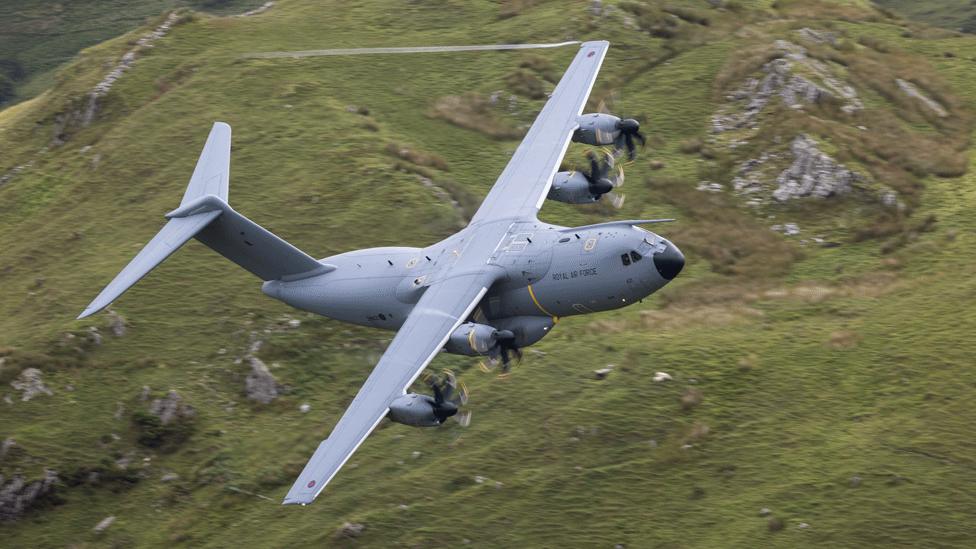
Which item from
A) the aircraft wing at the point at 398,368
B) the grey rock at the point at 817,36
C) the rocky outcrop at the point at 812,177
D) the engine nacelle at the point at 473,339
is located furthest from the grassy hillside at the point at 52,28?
the engine nacelle at the point at 473,339

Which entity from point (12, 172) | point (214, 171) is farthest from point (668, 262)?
point (12, 172)

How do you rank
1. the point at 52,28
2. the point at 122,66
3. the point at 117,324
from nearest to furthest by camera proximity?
the point at 117,324 < the point at 122,66 < the point at 52,28

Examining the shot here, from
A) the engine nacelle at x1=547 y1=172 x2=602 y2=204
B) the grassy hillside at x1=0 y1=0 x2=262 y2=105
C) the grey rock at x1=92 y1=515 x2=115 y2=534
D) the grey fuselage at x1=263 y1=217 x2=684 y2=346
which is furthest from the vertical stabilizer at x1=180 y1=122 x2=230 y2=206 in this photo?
the grassy hillside at x1=0 y1=0 x2=262 y2=105

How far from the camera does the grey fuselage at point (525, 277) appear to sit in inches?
1396

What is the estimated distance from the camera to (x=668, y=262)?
3503 centimetres

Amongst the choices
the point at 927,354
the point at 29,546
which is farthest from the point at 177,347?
the point at 927,354

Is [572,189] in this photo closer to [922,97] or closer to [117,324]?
[117,324]

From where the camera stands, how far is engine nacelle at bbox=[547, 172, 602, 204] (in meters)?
A: 40.8

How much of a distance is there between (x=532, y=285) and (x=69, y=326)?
1903 cm

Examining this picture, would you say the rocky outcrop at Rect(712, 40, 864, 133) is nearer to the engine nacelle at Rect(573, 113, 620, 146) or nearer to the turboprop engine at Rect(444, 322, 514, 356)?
the engine nacelle at Rect(573, 113, 620, 146)

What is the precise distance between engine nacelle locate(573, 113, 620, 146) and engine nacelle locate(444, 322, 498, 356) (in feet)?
37.6

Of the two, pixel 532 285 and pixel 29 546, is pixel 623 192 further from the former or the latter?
pixel 29 546

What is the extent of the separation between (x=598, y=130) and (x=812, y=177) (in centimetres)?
1289

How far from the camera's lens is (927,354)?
131 ft
